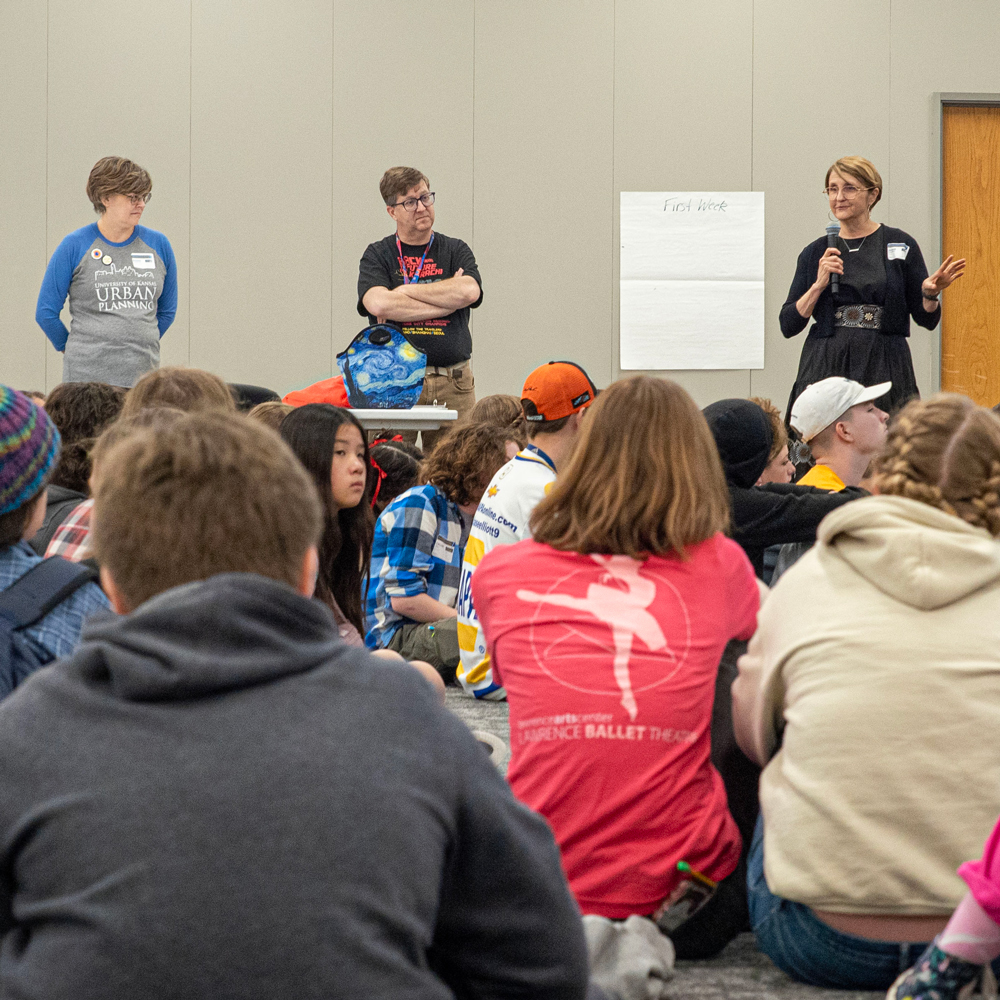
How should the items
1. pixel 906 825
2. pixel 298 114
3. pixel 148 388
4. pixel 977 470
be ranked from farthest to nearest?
pixel 298 114 → pixel 148 388 → pixel 977 470 → pixel 906 825

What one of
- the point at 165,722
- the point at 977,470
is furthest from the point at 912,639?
the point at 165,722

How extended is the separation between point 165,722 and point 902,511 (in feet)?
3.58

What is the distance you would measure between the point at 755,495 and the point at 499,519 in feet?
2.23

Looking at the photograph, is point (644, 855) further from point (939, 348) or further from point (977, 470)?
point (939, 348)

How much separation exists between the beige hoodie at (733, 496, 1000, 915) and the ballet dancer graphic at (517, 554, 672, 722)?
0.73ft

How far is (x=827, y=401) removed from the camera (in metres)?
3.45

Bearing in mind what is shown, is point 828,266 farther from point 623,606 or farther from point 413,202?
point 623,606

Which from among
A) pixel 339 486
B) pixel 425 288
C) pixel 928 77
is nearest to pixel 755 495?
pixel 339 486

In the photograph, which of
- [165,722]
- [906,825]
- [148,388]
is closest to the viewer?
[165,722]

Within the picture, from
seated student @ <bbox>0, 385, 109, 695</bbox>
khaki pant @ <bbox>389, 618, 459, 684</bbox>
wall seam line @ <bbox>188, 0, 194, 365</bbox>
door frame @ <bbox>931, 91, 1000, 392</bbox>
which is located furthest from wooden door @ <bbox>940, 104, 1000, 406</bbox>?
seated student @ <bbox>0, 385, 109, 695</bbox>

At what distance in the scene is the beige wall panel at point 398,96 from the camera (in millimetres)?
6984

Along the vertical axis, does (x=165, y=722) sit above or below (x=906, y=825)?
above

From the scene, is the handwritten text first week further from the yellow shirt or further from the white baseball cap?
the yellow shirt

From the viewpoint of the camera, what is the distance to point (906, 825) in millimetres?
1557
